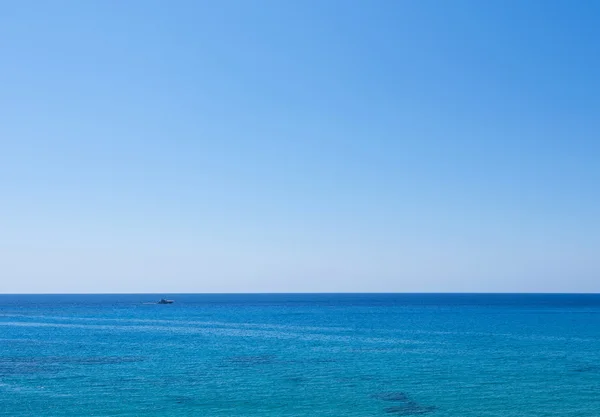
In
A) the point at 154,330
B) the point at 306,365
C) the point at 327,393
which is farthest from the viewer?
the point at 154,330

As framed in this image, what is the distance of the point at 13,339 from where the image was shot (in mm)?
69438

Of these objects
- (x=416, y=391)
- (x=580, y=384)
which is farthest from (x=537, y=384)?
(x=416, y=391)

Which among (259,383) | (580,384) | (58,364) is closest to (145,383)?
(259,383)

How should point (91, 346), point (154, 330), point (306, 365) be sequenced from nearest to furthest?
point (306, 365), point (91, 346), point (154, 330)

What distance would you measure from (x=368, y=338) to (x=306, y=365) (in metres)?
24.6

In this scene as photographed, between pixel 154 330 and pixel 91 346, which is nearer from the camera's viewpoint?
pixel 91 346

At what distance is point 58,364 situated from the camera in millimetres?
47781

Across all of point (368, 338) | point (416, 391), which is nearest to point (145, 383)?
point (416, 391)

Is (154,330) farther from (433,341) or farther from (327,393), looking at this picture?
(327,393)

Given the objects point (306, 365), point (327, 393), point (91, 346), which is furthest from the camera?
point (91, 346)

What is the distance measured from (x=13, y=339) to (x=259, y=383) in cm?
4580

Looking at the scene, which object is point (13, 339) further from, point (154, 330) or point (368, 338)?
point (368, 338)

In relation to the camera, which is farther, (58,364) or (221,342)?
(221,342)

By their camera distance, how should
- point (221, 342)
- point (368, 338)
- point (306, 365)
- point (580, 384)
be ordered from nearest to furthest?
point (580, 384)
point (306, 365)
point (221, 342)
point (368, 338)
